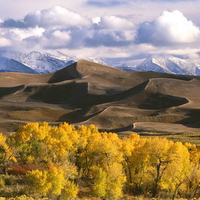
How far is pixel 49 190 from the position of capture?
45.0 meters

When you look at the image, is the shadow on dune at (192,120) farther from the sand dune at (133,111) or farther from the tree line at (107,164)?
the tree line at (107,164)

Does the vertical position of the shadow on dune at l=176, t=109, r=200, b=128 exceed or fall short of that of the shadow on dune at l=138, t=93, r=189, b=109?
it falls short

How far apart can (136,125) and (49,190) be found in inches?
3086

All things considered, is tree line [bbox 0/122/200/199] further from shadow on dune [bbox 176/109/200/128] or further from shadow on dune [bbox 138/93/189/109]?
shadow on dune [bbox 138/93/189/109]

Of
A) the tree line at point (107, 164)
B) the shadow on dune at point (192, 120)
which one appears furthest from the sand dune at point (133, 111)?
the tree line at point (107, 164)

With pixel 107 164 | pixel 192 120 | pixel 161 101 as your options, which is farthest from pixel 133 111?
pixel 107 164

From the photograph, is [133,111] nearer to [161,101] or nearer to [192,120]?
[192,120]

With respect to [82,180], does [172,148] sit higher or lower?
higher

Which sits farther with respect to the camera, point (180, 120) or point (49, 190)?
point (180, 120)

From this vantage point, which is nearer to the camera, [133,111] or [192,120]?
[192,120]

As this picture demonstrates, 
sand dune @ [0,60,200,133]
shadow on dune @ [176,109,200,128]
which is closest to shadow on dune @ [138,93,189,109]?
sand dune @ [0,60,200,133]

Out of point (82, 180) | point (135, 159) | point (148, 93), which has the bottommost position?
point (82, 180)

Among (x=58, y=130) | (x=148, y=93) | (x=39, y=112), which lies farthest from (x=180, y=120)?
(x=58, y=130)

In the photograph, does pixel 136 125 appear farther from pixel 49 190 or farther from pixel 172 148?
pixel 49 190
